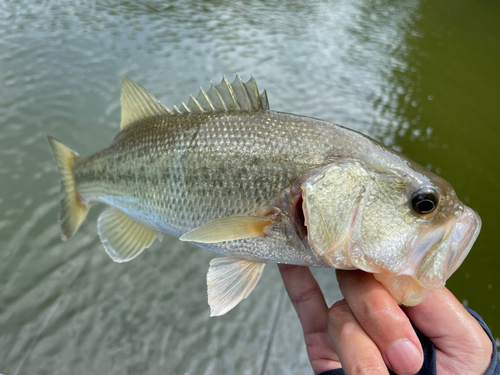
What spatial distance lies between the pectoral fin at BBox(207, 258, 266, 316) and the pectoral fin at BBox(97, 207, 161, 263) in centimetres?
39

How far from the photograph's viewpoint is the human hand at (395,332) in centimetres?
71

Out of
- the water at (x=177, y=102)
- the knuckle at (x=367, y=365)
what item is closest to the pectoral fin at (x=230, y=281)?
the knuckle at (x=367, y=365)

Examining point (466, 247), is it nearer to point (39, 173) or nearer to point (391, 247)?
point (391, 247)

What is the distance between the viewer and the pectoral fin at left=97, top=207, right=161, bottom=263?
4.17 feet

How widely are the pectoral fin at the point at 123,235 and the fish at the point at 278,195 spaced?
8cm

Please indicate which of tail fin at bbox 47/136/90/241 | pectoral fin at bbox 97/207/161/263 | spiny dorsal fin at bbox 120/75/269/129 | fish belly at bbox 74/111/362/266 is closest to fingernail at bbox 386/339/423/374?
fish belly at bbox 74/111/362/266

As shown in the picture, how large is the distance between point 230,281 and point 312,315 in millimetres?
389

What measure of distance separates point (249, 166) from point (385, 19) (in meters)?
7.69

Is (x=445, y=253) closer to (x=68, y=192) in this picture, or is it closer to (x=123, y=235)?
(x=123, y=235)

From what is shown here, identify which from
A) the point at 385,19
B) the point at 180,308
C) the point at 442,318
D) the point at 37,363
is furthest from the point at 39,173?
the point at 385,19

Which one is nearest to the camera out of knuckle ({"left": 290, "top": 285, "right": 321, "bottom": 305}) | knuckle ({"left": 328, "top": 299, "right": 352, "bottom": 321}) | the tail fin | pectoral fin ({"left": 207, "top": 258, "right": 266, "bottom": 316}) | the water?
knuckle ({"left": 328, "top": 299, "right": 352, "bottom": 321})

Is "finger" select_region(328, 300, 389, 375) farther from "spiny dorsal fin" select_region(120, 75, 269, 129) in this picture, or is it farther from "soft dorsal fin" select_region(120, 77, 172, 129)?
"soft dorsal fin" select_region(120, 77, 172, 129)

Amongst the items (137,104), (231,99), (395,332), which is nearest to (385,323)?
(395,332)

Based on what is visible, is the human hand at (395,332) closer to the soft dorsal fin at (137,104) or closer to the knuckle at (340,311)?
the knuckle at (340,311)
